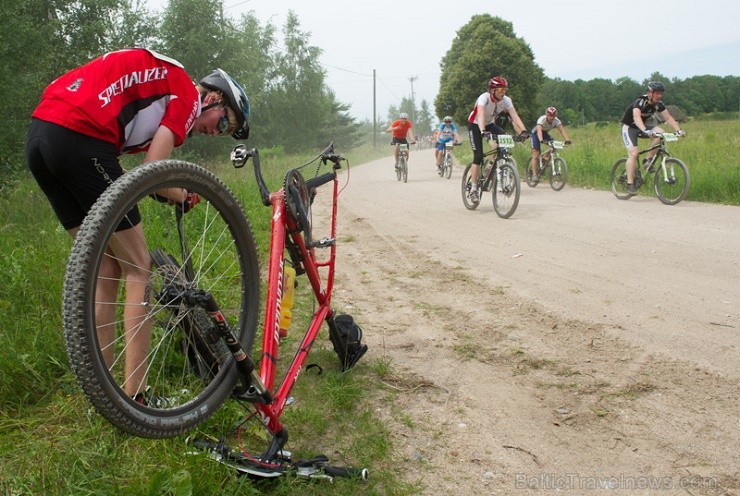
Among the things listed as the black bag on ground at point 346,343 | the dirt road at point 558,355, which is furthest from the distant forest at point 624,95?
the black bag on ground at point 346,343

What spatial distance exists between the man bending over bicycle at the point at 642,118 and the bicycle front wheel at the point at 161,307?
383 inches

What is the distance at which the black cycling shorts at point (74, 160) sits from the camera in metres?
2.46

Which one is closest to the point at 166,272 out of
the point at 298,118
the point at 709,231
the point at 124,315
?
the point at 124,315

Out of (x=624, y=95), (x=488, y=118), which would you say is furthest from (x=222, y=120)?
(x=624, y=95)

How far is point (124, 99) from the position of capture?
2541 millimetres

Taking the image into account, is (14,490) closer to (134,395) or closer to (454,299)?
(134,395)

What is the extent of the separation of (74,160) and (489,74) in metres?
42.1

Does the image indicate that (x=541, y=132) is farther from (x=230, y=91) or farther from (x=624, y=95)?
(x=624, y=95)

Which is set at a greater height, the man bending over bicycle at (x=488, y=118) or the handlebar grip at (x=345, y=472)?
the man bending over bicycle at (x=488, y=118)

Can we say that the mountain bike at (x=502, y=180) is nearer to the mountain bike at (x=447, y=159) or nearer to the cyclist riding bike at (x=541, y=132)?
the cyclist riding bike at (x=541, y=132)

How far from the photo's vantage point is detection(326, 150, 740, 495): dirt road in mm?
2510

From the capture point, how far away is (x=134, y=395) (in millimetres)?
2410

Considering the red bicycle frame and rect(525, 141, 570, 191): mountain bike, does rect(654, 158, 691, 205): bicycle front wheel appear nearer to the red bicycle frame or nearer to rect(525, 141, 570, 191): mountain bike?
rect(525, 141, 570, 191): mountain bike

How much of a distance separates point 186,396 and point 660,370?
103 inches
